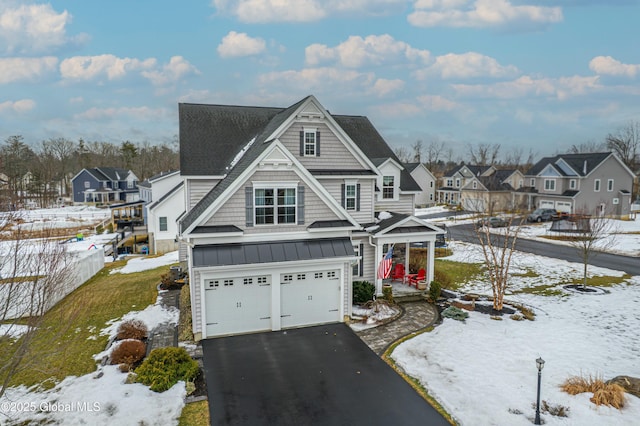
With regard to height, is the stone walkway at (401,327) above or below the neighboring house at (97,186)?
below

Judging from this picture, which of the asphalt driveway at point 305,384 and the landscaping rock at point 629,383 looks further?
the landscaping rock at point 629,383

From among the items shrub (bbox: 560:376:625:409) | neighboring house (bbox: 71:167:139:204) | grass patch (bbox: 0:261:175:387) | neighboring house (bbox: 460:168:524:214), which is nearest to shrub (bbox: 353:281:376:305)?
shrub (bbox: 560:376:625:409)

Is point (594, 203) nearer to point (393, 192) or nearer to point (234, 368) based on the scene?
point (393, 192)

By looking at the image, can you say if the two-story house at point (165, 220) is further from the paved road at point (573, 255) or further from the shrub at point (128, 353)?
the paved road at point (573, 255)

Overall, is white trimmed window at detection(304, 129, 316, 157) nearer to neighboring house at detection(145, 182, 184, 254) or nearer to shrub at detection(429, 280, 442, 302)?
shrub at detection(429, 280, 442, 302)

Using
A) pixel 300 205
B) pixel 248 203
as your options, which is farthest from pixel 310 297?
pixel 248 203

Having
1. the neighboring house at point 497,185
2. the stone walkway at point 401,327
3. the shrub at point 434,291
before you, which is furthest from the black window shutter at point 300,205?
the neighboring house at point 497,185
